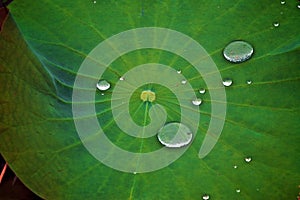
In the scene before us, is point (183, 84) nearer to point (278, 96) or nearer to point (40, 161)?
point (278, 96)

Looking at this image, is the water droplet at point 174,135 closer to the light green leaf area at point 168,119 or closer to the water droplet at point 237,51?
the light green leaf area at point 168,119

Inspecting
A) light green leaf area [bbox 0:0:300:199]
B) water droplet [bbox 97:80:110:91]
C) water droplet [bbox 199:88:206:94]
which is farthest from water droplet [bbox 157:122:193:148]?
water droplet [bbox 97:80:110:91]

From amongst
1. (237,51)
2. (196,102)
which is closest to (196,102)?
(196,102)

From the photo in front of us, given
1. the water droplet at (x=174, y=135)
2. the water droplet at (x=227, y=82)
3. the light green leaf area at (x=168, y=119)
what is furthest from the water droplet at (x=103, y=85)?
the water droplet at (x=227, y=82)

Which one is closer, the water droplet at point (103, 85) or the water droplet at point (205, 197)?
the water droplet at point (205, 197)

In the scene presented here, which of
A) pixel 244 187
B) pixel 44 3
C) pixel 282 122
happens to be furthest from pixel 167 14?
pixel 244 187
